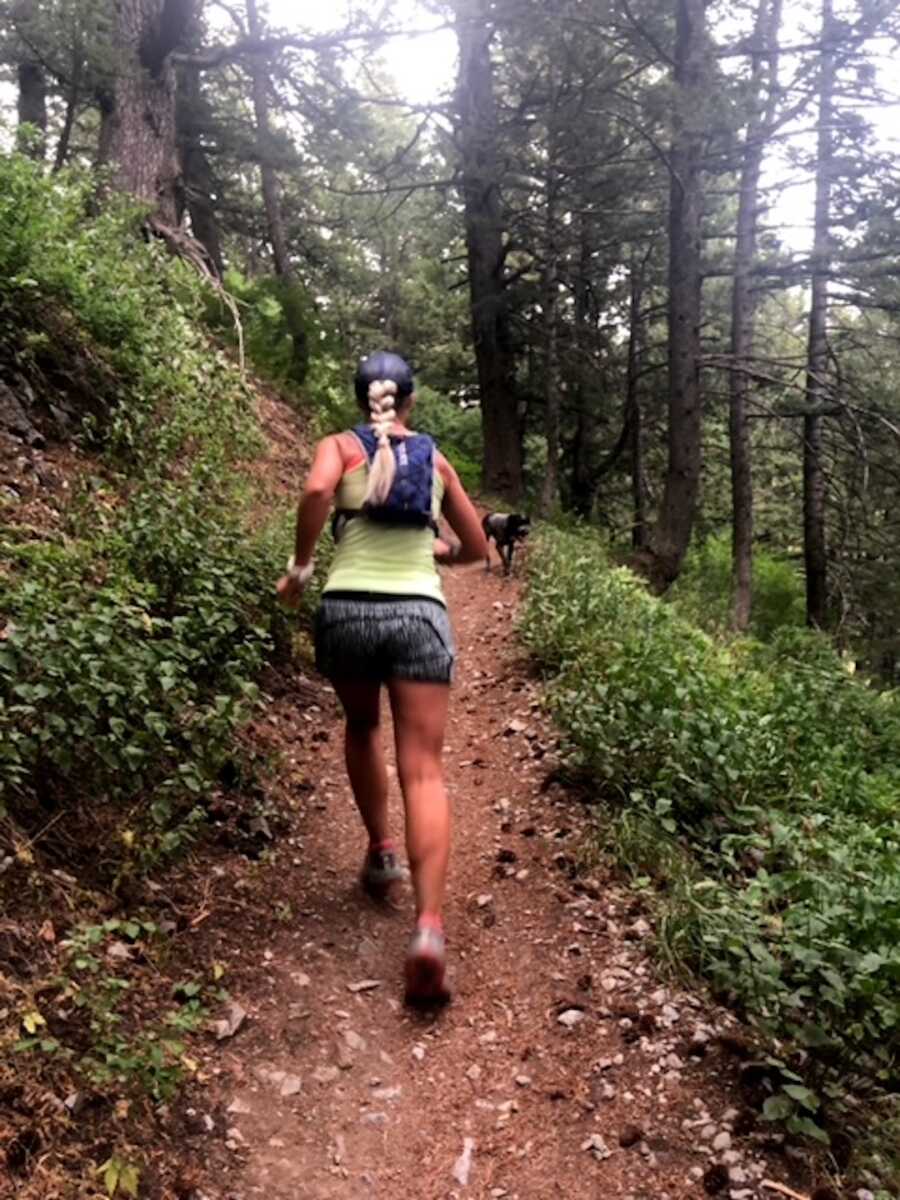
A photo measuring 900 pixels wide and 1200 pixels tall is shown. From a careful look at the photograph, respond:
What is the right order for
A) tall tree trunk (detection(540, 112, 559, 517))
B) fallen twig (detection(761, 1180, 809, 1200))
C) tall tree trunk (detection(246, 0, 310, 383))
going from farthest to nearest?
tall tree trunk (detection(540, 112, 559, 517)) → tall tree trunk (detection(246, 0, 310, 383)) → fallen twig (detection(761, 1180, 809, 1200))

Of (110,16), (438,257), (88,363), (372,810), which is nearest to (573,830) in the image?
(372,810)

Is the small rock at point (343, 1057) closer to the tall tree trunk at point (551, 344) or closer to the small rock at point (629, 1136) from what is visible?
the small rock at point (629, 1136)

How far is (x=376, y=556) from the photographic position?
139 inches

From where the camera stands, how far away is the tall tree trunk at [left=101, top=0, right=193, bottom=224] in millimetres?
9953

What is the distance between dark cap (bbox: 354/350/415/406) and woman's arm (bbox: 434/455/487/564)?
1.03 feet

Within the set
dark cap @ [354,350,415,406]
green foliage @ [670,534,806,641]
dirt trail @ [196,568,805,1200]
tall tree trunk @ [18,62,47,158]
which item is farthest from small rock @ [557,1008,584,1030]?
tall tree trunk @ [18,62,47,158]

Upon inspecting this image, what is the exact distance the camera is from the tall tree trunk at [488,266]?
520 inches

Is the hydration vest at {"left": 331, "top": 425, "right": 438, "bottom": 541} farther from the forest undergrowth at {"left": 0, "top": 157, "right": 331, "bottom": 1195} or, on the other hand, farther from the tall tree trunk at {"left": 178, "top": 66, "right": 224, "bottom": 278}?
the tall tree trunk at {"left": 178, "top": 66, "right": 224, "bottom": 278}

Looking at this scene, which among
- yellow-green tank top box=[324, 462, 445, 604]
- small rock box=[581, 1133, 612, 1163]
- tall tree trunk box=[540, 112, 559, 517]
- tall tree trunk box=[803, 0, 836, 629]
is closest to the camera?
small rock box=[581, 1133, 612, 1163]

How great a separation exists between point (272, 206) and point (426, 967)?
55.3 feet

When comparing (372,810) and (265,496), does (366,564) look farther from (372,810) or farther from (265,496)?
(265,496)

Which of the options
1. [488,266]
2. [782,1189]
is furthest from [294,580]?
[488,266]

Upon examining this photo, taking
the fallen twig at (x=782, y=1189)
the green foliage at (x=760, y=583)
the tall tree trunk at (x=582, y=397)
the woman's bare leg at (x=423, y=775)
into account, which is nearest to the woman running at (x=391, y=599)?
the woman's bare leg at (x=423, y=775)

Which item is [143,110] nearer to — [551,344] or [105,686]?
[551,344]
